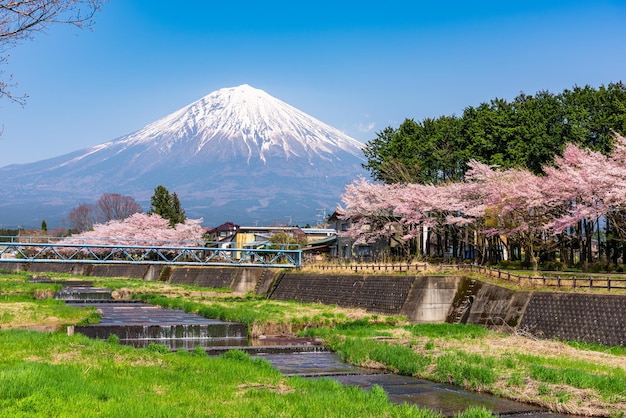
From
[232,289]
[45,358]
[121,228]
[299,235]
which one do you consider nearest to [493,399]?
[45,358]

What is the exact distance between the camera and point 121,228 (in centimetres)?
10106

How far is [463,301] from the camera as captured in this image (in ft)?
106

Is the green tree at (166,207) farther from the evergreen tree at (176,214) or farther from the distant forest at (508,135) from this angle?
the distant forest at (508,135)

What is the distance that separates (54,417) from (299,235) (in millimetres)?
85258

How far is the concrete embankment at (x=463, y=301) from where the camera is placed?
23219 millimetres

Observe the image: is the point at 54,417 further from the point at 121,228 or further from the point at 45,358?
the point at 121,228

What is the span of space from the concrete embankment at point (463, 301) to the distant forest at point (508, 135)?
17.2 metres

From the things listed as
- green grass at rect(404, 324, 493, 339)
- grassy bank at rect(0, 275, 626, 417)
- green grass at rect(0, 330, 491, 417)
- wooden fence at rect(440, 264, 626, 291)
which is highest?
wooden fence at rect(440, 264, 626, 291)

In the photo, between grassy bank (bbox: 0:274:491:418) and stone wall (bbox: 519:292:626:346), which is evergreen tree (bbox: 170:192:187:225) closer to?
stone wall (bbox: 519:292:626:346)

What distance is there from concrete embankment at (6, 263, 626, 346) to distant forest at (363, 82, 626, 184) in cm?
1716

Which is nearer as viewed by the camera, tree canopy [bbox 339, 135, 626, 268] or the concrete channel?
the concrete channel

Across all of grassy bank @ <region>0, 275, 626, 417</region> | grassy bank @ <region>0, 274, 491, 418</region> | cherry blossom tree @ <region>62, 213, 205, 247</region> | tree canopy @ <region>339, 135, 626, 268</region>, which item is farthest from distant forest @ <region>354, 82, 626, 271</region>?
cherry blossom tree @ <region>62, 213, 205, 247</region>

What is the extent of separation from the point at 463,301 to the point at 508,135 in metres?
23.7

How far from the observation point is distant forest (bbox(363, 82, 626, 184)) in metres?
48.5
